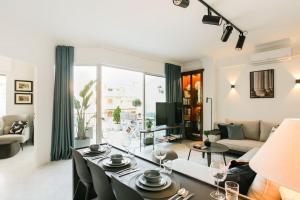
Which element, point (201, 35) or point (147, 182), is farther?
point (201, 35)

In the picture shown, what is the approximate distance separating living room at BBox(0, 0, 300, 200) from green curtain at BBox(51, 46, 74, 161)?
0.03 meters

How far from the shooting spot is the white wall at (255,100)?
397 cm

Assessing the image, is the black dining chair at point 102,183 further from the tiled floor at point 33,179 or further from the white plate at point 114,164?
the tiled floor at point 33,179

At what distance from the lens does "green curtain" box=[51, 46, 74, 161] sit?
3.72 metres

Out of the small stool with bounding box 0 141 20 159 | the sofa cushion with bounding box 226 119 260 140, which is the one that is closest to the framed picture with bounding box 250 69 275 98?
the sofa cushion with bounding box 226 119 260 140

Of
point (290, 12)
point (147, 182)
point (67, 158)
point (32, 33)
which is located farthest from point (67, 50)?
point (290, 12)

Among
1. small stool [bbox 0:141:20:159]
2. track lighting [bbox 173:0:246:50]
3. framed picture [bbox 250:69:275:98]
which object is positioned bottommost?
small stool [bbox 0:141:20:159]

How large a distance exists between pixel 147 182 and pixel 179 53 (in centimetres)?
425

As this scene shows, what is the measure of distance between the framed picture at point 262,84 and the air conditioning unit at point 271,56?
0.87 ft

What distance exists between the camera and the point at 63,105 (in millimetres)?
3775

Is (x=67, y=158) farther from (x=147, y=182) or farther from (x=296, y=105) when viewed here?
(x=296, y=105)

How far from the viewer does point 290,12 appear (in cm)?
271

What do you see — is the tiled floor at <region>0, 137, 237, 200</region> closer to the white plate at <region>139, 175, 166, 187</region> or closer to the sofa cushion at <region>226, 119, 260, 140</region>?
the sofa cushion at <region>226, 119, 260, 140</region>

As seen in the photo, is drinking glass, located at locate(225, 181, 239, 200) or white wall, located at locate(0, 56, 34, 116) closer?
drinking glass, located at locate(225, 181, 239, 200)
